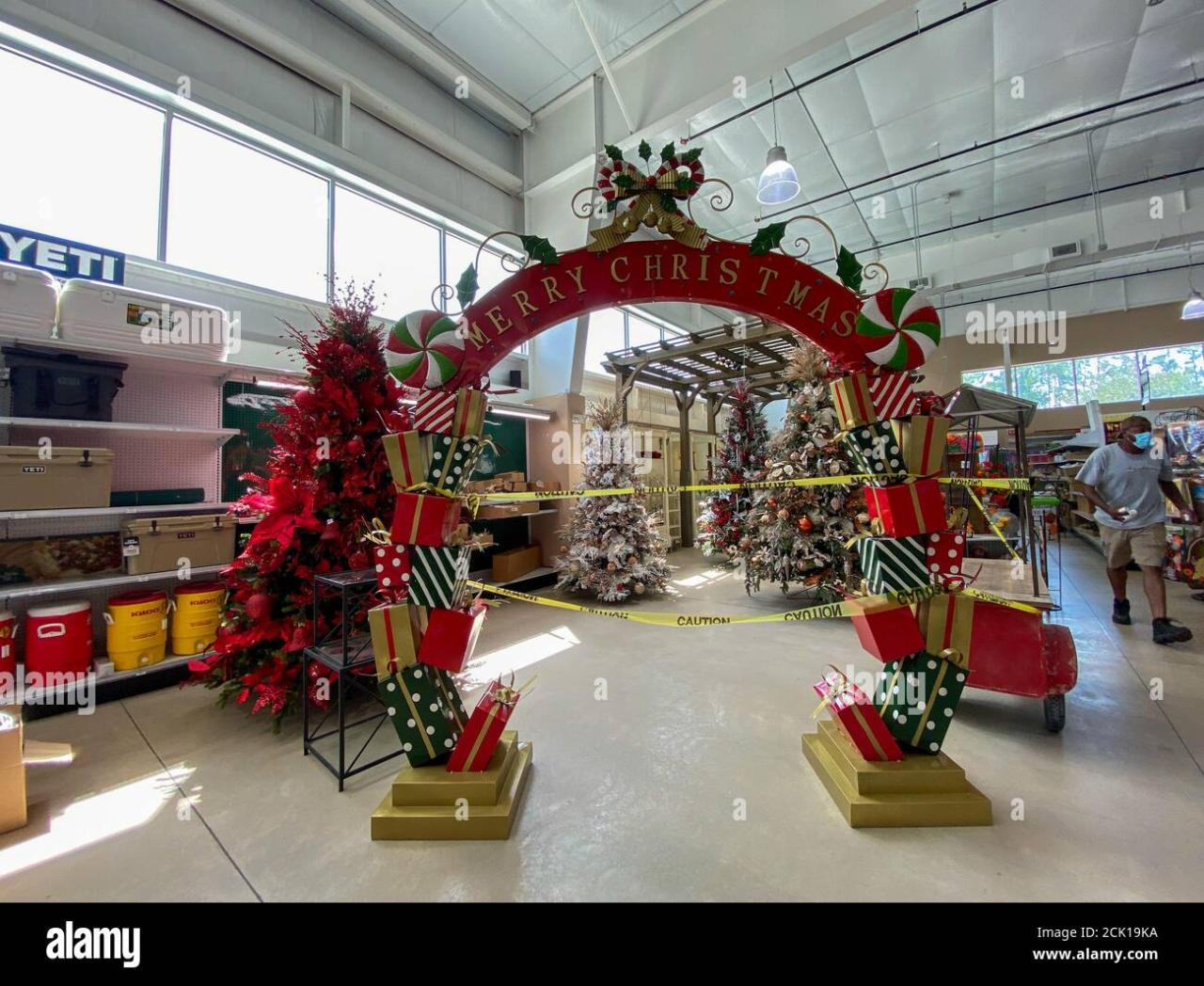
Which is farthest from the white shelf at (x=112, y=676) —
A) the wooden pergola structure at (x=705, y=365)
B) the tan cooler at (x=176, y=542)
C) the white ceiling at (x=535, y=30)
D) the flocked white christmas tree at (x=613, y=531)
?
the white ceiling at (x=535, y=30)

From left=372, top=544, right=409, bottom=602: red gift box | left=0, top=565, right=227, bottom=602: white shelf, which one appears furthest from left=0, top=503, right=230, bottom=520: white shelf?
left=372, top=544, right=409, bottom=602: red gift box

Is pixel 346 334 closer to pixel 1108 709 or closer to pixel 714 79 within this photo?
pixel 714 79

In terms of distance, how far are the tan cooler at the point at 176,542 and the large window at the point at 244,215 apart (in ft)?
7.45

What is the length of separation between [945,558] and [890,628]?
1.27 feet

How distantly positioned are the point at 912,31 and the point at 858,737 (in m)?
6.40

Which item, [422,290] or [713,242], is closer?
[713,242]

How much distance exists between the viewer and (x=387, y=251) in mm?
5574

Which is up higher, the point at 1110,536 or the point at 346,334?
the point at 346,334

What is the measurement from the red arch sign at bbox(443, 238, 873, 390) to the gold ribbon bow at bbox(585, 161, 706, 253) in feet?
0.13

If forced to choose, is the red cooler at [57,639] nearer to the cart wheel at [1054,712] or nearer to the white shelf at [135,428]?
the white shelf at [135,428]

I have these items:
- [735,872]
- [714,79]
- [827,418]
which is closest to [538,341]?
[714,79]

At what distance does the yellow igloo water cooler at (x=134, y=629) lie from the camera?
10.5 ft

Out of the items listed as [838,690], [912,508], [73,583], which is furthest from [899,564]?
[73,583]
